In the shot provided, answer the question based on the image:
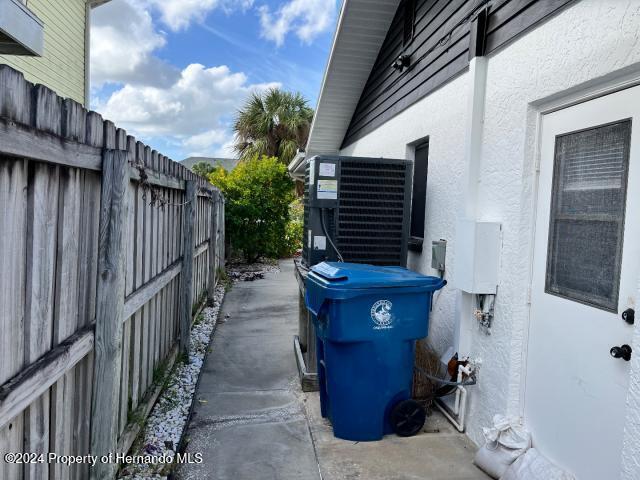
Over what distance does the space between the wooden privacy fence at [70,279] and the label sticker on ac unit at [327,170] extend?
4.81 feet

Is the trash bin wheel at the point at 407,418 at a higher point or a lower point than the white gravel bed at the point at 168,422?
higher

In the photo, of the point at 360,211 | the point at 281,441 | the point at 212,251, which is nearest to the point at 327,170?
the point at 360,211

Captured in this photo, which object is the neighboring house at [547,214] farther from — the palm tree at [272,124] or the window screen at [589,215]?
the palm tree at [272,124]

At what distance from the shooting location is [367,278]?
3.39 metres

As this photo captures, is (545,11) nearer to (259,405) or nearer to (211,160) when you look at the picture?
(259,405)

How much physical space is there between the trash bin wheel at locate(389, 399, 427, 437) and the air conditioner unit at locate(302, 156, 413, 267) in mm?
1564

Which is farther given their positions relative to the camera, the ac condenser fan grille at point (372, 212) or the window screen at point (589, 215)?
the ac condenser fan grille at point (372, 212)

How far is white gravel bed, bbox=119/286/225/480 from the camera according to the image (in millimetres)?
2994

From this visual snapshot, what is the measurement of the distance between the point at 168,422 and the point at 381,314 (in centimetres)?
181

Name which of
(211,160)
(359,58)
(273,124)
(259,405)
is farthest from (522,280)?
(211,160)

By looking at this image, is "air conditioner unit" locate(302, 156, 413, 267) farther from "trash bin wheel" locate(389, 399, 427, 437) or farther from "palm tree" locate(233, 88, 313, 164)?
"palm tree" locate(233, 88, 313, 164)

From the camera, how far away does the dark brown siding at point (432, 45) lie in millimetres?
3258

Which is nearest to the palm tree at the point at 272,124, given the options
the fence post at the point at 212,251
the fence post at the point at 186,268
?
the fence post at the point at 212,251

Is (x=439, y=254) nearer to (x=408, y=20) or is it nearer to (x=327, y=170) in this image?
(x=327, y=170)
